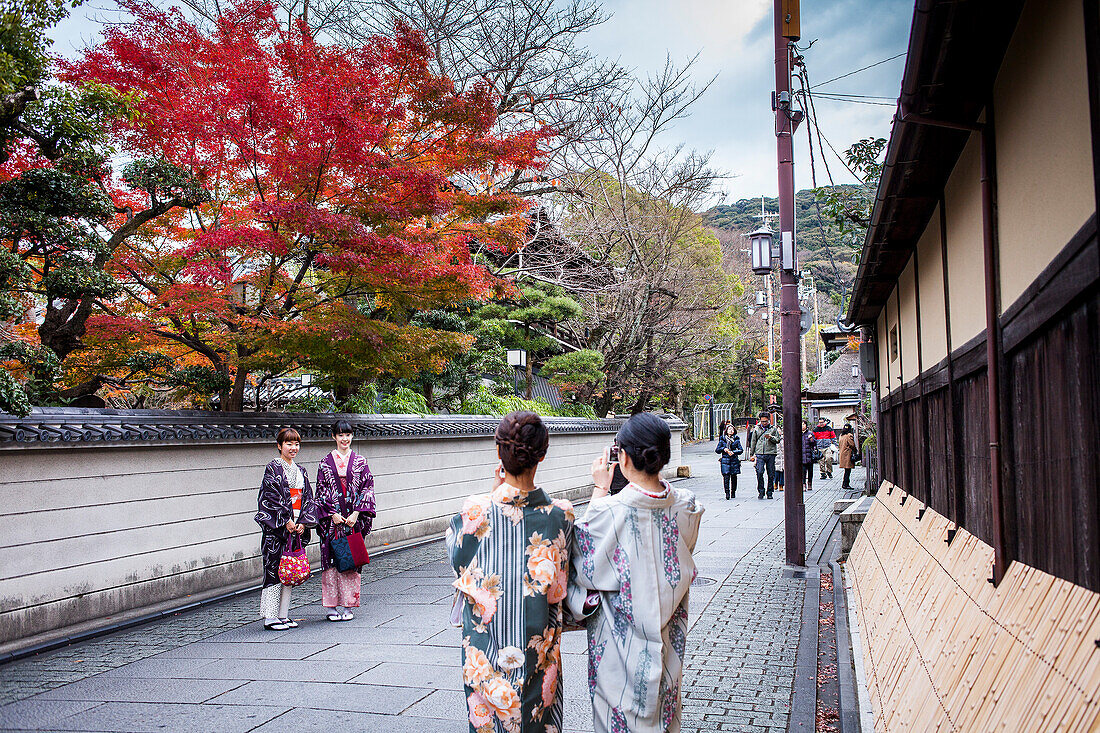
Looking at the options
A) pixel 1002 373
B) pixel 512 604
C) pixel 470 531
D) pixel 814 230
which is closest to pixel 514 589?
pixel 512 604

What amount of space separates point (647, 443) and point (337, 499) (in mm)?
5334

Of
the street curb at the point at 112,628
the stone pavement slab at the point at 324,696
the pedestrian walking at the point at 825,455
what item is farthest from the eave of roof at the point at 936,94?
the pedestrian walking at the point at 825,455

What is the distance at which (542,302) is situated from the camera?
2184 centimetres

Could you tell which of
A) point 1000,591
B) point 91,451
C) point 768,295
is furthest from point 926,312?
point 768,295

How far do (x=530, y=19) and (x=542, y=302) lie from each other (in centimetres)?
750

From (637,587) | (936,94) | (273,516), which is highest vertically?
(936,94)

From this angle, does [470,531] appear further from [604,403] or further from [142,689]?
[604,403]

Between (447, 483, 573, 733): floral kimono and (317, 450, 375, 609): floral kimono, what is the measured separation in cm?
475

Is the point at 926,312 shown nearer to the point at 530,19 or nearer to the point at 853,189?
the point at 853,189

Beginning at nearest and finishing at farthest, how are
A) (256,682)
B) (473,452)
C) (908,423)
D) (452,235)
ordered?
1. (256,682)
2. (908,423)
3. (452,235)
4. (473,452)

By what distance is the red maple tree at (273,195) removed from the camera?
335 inches

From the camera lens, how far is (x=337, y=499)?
7.82 metres

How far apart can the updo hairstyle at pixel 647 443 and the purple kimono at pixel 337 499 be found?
516 centimetres

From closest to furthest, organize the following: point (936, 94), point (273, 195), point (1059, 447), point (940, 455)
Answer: point (1059, 447)
point (936, 94)
point (940, 455)
point (273, 195)
